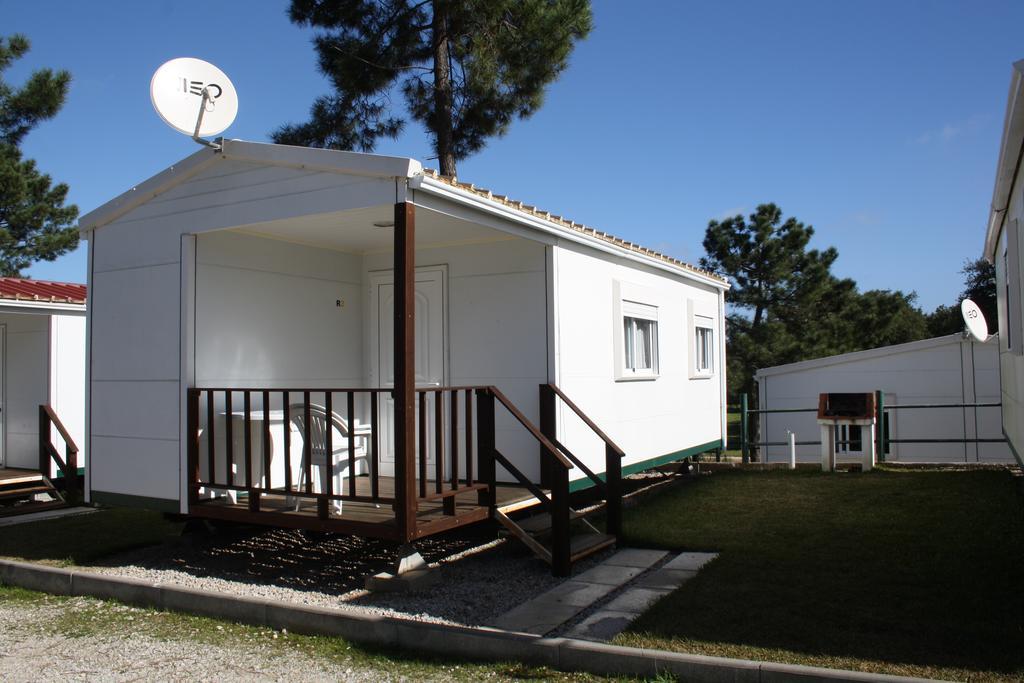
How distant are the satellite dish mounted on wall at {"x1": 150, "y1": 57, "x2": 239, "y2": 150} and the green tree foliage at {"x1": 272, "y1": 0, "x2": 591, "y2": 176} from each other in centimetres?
760

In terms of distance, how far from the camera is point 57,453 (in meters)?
9.15

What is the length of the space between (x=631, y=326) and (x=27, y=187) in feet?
52.9

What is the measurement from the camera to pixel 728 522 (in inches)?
288

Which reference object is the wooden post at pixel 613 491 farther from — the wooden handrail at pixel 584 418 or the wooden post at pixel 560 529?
the wooden post at pixel 560 529

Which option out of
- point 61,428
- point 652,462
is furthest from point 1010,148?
point 61,428

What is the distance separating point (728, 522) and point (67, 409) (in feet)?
24.8

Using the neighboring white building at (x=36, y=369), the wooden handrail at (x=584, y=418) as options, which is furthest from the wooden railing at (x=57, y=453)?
the wooden handrail at (x=584, y=418)

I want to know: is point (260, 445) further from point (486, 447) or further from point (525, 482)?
point (525, 482)

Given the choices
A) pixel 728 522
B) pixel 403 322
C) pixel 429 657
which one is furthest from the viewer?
pixel 728 522

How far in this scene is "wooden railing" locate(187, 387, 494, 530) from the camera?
5.38 m

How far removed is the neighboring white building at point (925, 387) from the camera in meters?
15.7

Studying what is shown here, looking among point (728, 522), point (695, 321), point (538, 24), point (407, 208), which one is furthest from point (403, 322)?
point (538, 24)

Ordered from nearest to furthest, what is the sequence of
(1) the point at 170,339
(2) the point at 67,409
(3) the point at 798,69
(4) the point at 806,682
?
(4) the point at 806,682 < (1) the point at 170,339 < (2) the point at 67,409 < (3) the point at 798,69

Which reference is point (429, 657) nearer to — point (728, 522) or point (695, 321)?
point (728, 522)
